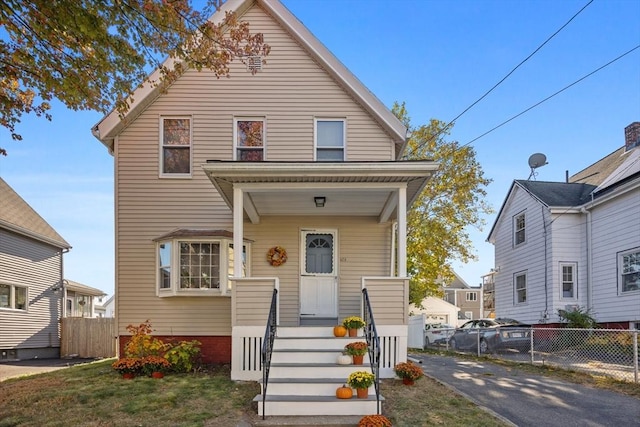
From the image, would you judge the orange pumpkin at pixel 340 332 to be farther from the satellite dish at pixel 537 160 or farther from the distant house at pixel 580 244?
the satellite dish at pixel 537 160

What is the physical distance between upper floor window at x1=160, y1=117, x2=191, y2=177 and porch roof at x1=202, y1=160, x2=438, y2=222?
6.92ft

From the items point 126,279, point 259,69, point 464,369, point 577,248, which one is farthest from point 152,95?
point 577,248

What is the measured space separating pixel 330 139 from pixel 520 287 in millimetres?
11617

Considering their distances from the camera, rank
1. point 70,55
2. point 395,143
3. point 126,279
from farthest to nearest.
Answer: point 395,143
point 126,279
point 70,55

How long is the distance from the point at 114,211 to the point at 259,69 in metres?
4.66

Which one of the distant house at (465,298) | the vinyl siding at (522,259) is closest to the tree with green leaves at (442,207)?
the vinyl siding at (522,259)

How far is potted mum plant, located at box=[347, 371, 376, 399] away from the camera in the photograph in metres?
6.33

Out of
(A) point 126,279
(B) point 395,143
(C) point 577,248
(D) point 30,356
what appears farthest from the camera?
(D) point 30,356

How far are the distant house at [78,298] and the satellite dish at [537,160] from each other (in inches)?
793

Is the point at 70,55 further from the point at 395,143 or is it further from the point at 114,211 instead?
the point at 395,143

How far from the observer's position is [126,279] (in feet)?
34.2

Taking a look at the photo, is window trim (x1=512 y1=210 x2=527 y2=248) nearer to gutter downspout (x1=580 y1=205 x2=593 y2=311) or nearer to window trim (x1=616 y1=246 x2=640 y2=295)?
gutter downspout (x1=580 y1=205 x2=593 y2=311)

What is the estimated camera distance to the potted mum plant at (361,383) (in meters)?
6.33

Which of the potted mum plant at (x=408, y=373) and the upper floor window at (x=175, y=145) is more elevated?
the upper floor window at (x=175, y=145)
